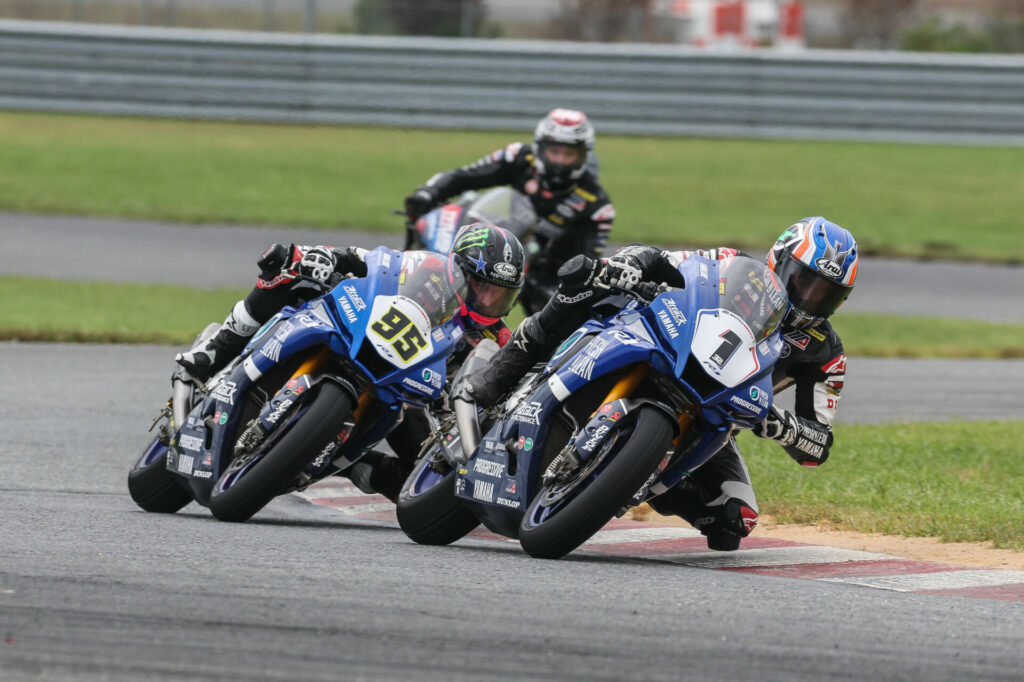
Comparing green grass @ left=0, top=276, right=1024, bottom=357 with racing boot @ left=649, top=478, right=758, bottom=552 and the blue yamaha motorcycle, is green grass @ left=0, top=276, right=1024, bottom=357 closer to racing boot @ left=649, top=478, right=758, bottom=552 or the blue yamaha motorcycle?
the blue yamaha motorcycle

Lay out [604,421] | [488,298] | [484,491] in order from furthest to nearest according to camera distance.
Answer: [488,298] → [484,491] → [604,421]

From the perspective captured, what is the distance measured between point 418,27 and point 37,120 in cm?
723

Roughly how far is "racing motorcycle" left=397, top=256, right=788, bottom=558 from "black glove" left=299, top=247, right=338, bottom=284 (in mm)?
1027

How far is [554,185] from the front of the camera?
13.1 metres

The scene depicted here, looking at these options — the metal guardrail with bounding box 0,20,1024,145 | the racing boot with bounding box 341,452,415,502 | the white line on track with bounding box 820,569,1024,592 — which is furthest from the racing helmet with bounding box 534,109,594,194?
the metal guardrail with bounding box 0,20,1024,145

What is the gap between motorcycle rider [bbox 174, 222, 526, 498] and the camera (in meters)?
7.46

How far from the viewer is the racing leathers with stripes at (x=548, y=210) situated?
42.9ft

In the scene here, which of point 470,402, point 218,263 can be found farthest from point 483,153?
point 470,402

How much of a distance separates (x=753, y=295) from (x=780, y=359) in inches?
36.4

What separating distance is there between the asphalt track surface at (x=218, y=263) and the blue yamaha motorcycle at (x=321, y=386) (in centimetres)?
1041

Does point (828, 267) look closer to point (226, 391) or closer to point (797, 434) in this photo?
point (797, 434)

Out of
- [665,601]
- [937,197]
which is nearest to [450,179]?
[665,601]

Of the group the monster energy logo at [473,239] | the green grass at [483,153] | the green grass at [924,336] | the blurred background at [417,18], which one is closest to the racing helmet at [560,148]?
the green grass at [924,336]

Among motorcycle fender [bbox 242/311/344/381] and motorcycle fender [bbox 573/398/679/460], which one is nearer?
motorcycle fender [bbox 573/398/679/460]
